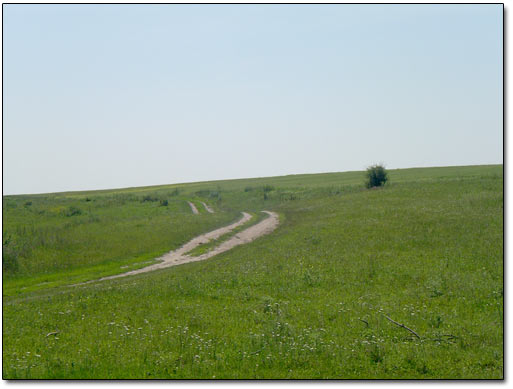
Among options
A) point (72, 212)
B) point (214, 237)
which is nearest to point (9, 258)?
point (214, 237)

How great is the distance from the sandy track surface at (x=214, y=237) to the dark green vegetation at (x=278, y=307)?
165cm

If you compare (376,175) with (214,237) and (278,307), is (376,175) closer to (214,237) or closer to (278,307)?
(214,237)

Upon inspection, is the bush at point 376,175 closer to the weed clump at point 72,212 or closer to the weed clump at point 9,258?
the weed clump at point 72,212

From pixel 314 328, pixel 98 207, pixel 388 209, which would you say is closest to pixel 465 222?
pixel 388 209

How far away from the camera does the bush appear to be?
74.4 meters

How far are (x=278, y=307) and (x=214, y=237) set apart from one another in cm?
2323

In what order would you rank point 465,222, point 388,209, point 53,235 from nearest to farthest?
point 465,222
point 53,235
point 388,209

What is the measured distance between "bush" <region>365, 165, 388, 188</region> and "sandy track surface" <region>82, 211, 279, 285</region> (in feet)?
90.0

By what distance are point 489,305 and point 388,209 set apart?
2774 centimetres

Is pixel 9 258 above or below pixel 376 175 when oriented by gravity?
below

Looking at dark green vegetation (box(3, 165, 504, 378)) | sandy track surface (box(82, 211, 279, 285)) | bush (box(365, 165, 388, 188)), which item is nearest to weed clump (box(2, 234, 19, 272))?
dark green vegetation (box(3, 165, 504, 378))

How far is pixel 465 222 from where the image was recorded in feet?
108

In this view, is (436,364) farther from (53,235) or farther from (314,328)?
(53,235)

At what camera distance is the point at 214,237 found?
40562mm
